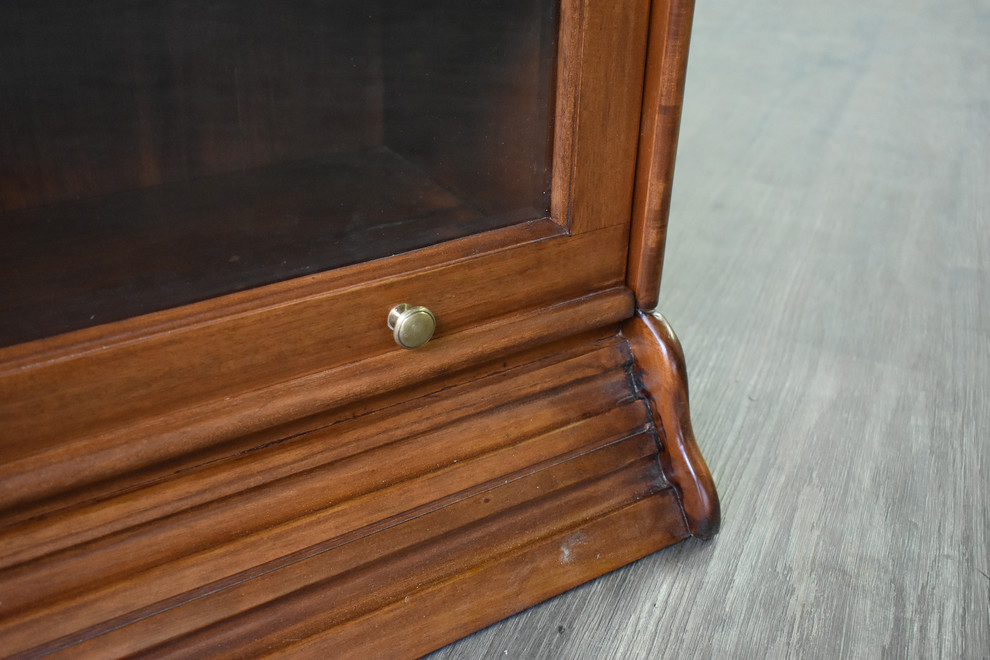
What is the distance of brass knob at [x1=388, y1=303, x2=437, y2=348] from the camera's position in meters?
0.64

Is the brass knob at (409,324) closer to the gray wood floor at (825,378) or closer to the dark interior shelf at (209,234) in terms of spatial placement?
the dark interior shelf at (209,234)

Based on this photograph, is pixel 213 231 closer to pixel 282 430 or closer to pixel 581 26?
pixel 282 430

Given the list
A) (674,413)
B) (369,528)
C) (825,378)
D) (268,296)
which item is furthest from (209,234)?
(825,378)

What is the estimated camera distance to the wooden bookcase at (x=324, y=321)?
21.7 inches

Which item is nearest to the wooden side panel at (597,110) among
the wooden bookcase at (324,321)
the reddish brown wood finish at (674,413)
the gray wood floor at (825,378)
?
the wooden bookcase at (324,321)

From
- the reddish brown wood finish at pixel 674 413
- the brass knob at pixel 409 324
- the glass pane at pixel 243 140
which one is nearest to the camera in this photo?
the glass pane at pixel 243 140

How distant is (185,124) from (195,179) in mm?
37

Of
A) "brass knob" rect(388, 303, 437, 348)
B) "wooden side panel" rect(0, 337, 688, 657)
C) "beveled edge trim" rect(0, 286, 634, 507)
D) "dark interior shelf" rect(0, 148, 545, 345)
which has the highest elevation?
"dark interior shelf" rect(0, 148, 545, 345)

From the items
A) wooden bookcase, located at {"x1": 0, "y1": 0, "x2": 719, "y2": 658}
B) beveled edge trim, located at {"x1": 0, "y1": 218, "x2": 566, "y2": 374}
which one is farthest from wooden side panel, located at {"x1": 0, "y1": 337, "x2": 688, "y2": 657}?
beveled edge trim, located at {"x1": 0, "y1": 218, "x2": 566, "y2": 374}

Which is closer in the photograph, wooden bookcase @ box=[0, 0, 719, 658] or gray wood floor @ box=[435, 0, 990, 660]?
wooden bookcase @ box=[0, 0, 719, 658]

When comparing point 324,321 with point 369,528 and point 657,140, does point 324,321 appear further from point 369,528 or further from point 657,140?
point 657,140

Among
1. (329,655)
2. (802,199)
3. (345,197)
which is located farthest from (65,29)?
(802,199)

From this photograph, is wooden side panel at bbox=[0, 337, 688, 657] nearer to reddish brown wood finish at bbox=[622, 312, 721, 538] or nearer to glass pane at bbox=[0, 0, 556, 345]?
reddish brown wood finish at bbox=[622, 312, 721, 538]

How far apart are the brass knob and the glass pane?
45mm
